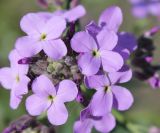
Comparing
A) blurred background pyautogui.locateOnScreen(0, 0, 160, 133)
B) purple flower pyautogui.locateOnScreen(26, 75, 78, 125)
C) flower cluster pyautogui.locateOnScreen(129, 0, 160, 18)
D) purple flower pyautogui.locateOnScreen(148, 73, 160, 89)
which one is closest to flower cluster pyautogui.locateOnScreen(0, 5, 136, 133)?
purple flower pyautogui.locateOnScreen(26, 75, 78, 125)

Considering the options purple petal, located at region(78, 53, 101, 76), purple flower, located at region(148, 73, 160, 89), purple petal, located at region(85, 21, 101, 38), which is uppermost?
purple petal, located at region(85, 21, 101, 38)

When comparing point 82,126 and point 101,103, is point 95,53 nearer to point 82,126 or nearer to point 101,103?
point 101,103

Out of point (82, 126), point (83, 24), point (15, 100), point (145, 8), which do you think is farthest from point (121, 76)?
point (83, 24)

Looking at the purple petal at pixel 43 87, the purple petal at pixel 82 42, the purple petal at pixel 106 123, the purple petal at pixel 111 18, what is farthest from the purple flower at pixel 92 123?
the purple petal at pixel 111 18

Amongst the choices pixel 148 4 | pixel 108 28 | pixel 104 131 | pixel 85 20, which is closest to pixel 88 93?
pixel 104 131

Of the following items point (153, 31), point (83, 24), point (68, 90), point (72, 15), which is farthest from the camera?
point (83, 24)

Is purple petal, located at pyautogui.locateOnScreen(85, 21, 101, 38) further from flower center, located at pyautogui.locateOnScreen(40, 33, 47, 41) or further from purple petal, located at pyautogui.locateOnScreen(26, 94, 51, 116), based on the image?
purple petal, located at pyautogui.locateOnScreen(26, 94, 51, 116)
